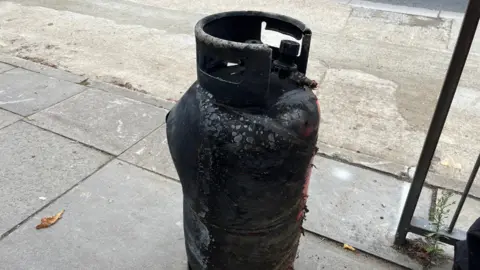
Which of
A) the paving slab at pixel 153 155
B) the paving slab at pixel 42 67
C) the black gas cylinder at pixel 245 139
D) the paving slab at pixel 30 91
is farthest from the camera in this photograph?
the paving slab at pixel 42 67

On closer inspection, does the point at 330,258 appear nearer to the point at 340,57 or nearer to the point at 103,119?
the point at 103,119

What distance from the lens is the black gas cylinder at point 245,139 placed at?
143 centimetres

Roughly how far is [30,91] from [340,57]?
3.45m

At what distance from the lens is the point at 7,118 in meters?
3.48

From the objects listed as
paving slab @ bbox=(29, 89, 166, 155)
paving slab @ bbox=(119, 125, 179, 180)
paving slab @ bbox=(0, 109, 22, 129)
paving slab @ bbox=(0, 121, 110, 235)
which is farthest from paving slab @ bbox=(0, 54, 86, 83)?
paving slab @ bbox=(119, 125, 179, 180)

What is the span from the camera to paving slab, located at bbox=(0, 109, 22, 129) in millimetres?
3416

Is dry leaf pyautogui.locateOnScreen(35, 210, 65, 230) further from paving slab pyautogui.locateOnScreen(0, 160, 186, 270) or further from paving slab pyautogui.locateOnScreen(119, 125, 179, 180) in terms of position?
paving slab pyautogui.locateOnScreen(119, 125, 179, 180)

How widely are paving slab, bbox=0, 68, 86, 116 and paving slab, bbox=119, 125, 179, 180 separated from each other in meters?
1.11

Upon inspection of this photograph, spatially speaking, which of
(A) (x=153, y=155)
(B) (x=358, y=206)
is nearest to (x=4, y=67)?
(A) (x=153, y=155)

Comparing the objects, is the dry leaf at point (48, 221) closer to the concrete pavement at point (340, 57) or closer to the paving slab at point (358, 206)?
the paving slab at point (358, 206)

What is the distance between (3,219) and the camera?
2.51 metres

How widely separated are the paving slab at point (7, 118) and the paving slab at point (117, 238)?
3.75ft

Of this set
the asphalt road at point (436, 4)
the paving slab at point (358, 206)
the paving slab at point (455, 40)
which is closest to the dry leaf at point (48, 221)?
the paving slab at point (358, 206)

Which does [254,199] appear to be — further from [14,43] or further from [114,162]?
[14,43]
